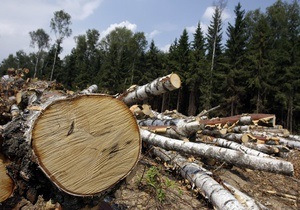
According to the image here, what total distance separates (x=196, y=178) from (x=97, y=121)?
237 centimetres

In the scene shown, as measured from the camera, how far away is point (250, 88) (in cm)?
2462

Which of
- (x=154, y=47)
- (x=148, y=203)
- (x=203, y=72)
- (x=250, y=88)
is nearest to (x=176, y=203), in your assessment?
(x=148, y=203)

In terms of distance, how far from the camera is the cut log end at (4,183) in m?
2.58

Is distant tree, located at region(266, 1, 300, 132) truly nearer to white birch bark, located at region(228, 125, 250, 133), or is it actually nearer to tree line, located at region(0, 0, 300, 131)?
tree line, located at region(0, 0, 300, 131)

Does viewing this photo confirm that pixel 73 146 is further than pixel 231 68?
No

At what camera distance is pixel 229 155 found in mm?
3633

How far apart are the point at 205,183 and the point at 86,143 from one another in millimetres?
2247

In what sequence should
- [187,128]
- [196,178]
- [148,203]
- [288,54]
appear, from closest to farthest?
[148,203] < [196,178] < [187,128] < [288,54]

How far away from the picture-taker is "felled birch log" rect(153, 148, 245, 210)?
315 centimetres

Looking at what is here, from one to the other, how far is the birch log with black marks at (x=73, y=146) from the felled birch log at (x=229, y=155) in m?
1.83

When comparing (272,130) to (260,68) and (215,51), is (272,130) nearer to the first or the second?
(260,68)

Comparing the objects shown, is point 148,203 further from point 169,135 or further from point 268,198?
point 268,198

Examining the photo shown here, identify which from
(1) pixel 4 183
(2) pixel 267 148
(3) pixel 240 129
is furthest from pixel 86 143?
(3) pixel 240 129

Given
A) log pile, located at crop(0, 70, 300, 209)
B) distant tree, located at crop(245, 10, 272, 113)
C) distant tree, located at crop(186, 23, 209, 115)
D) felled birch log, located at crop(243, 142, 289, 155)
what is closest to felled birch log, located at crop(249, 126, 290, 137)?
felled birch log, located at crop(243, 142, 289, 155)
